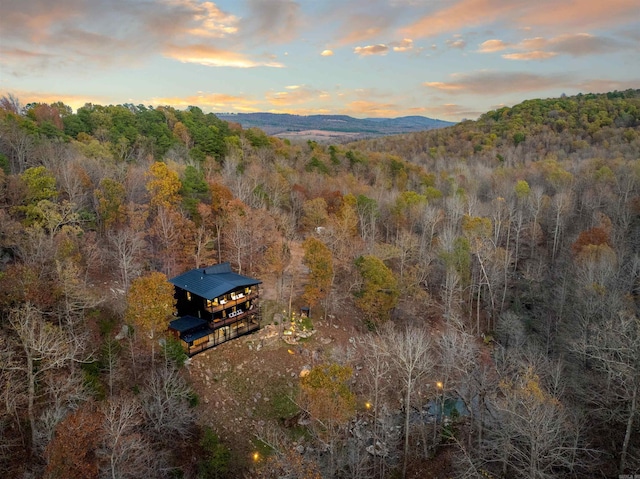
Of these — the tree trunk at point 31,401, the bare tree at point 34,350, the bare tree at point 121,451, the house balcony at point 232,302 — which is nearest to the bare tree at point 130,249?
the house balcony at point 232,302

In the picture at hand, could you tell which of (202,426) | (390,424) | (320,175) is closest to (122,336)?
(202,426)

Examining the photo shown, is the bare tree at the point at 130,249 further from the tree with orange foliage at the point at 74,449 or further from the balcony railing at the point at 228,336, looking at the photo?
the tree with orange foliage at the point at 74,449

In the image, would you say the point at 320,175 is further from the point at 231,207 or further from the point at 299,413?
the point at 299,413

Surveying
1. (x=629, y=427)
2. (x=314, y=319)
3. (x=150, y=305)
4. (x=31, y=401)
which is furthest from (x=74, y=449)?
(x=629, y=427)

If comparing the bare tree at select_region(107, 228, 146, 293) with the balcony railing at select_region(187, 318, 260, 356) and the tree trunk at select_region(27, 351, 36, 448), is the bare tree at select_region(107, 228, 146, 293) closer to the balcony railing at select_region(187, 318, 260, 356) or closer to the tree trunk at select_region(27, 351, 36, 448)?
the balcony railing at select_region(187, 318, 260, 356)

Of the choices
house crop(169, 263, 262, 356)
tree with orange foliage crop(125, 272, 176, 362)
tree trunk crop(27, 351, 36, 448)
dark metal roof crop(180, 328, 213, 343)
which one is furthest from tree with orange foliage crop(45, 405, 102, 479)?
house crop(169, 263, 262, 356)

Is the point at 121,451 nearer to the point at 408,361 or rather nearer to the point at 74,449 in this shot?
the point at 74,449
